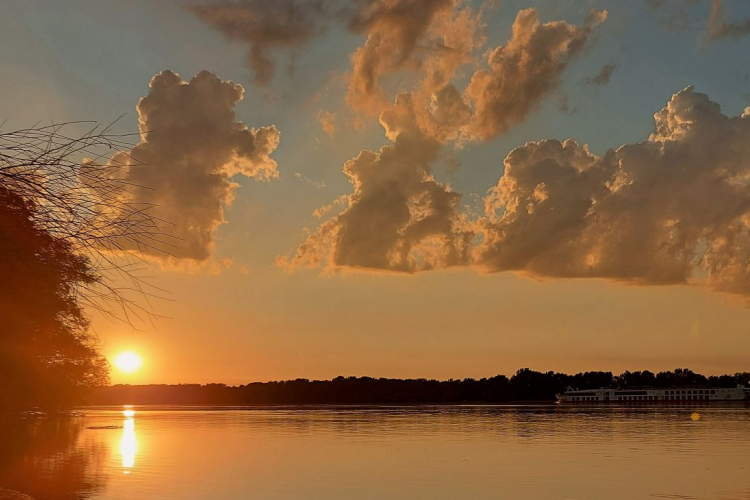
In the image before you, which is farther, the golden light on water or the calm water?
the golden light on water

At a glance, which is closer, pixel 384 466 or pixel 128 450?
pixel 384 466

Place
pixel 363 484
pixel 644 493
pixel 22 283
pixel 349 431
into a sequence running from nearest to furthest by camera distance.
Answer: pixel 22 283 → pixel 644 493 → pixel 363 484 → pixel 349 431

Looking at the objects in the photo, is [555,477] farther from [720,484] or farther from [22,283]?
[22,283]

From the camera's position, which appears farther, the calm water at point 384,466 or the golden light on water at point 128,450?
the golden light on water at point 128,450

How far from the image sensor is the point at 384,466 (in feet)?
264

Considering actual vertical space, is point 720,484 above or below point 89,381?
below

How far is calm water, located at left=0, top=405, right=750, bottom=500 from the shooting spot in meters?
61.0

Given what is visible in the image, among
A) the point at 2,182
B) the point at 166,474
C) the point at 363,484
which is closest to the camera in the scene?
the point at 2,182

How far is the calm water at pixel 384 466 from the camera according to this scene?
61.0 meters

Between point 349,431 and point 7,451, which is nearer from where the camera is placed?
point 7,451

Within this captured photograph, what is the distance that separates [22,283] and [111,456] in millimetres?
90323

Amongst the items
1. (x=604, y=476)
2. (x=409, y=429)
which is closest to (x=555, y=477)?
(x=604, y=476)

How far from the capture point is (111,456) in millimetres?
92250

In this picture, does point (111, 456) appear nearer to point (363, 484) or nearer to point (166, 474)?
point (166, 474)
